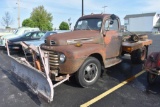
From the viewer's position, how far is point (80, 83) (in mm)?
4875

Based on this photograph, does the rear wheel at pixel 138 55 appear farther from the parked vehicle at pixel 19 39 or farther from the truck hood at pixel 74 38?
the parked vehicle at pixel 19 39

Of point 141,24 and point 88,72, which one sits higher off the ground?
point 141,24

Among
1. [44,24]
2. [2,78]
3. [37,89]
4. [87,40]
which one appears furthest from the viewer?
[44,24]

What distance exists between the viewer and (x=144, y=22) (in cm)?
8288

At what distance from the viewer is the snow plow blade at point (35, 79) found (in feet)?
12.2

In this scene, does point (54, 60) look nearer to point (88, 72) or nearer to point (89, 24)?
point (88, 72)

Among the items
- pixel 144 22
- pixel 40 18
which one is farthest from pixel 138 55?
pixel 144 22

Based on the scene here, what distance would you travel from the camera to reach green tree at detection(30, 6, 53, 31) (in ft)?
124

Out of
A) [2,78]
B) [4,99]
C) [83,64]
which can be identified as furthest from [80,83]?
[2,78]

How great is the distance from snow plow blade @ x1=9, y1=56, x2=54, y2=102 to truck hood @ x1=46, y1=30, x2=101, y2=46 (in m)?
1.01

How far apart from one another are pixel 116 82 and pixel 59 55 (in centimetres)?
217

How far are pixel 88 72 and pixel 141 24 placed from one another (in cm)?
8588

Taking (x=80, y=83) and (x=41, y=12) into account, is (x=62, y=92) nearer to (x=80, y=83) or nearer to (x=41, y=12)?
(x=80, y=83)

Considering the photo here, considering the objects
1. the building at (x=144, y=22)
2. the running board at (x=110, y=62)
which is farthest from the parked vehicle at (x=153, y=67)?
the building at (x=144, y=22)
